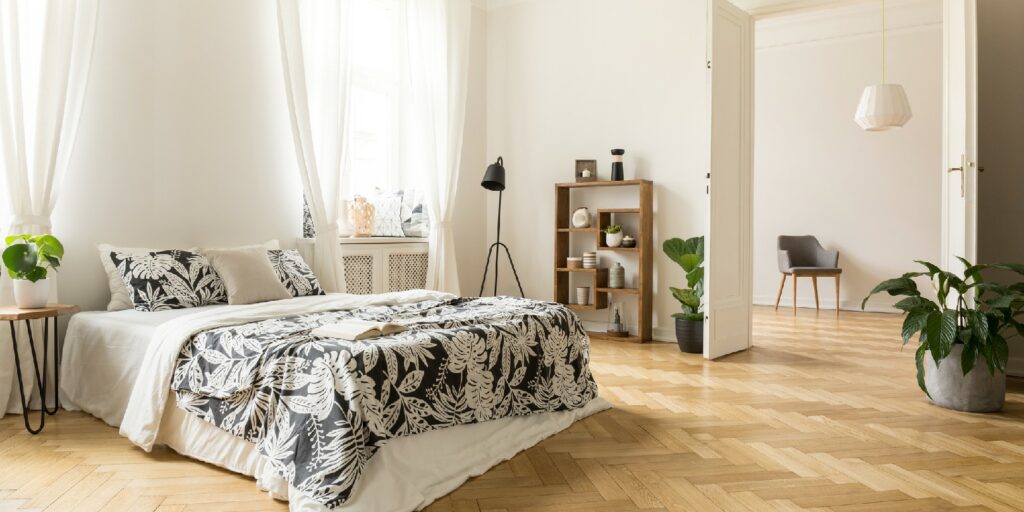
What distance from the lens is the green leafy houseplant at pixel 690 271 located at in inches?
197

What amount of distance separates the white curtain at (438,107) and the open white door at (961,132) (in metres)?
3.49

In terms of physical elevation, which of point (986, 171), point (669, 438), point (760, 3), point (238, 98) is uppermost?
point (760, 3)

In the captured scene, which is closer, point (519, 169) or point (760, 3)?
point (760, 3)

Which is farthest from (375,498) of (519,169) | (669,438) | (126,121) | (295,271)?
(519,169)

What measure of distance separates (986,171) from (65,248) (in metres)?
5.41

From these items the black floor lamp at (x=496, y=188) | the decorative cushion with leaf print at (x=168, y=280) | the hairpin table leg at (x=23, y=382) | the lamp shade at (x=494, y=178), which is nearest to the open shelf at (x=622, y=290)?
the black floor lamp at (x=496, y=188)

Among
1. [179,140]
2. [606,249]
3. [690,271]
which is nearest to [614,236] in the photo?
[606,249]

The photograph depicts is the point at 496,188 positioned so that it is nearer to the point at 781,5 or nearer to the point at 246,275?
the point at 246,275

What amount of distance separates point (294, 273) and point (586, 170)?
2.67 metres

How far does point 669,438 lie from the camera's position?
2.96 m

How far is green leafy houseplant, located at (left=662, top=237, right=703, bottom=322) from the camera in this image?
197 inches

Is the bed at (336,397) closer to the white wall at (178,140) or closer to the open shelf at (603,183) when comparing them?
the white wall at (178,140)

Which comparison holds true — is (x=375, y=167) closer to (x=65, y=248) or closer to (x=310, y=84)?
(x=310, y=84)

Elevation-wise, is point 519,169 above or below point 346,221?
above
